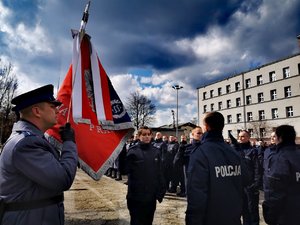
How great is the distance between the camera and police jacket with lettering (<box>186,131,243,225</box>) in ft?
9.27

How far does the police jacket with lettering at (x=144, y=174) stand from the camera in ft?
14.4

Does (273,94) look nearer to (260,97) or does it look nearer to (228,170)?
(260,97)

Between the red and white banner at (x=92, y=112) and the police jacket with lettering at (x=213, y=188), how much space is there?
1292 millimetres

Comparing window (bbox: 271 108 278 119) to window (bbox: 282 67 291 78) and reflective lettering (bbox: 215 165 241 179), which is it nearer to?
window (bbox: 282 67 291 78)

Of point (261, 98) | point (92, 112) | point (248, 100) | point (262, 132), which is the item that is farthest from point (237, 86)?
point (92, 112)

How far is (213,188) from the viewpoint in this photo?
290 cm

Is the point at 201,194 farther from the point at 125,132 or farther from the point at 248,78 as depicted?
the point at 248,78

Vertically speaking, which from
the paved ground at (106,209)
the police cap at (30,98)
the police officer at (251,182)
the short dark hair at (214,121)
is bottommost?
the paved ground at (106,209)

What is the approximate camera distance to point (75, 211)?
7367mm

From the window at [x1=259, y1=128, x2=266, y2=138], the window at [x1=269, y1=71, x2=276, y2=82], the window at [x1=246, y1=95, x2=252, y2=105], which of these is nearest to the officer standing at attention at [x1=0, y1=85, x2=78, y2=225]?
the window at [x1=259, y1=128, x2=266, y2=138]

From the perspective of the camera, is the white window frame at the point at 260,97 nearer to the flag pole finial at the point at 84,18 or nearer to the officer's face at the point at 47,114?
the flag pole finial at the point at 84,18

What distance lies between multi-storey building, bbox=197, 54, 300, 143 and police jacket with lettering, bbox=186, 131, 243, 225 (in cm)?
3224

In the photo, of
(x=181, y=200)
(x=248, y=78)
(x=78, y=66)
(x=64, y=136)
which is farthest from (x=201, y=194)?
(x=248, y=78)

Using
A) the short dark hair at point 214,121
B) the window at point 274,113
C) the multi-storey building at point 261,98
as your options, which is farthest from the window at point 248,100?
the short dark hair at point 214,121
